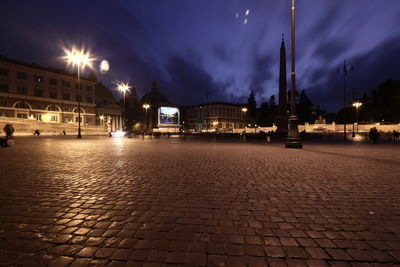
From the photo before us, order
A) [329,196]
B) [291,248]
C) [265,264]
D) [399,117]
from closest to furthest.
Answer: [265,264] → [291,248] → [329,196] → [399,117]

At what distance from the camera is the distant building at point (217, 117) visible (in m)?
116

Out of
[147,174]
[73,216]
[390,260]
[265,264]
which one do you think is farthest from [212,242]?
[147,174]

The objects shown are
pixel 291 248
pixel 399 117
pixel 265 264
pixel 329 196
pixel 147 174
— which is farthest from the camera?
pixel 399 117

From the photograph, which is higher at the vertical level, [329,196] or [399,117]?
[399,117]

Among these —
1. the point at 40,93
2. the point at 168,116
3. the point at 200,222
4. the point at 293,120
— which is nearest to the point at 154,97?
the point at 168,116

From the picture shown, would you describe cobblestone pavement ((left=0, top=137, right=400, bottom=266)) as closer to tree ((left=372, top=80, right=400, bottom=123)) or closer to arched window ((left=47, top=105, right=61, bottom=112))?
tree ((left=372, top=80, right=400, bottom=123))

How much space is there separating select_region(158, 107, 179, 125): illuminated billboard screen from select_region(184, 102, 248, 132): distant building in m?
16.4

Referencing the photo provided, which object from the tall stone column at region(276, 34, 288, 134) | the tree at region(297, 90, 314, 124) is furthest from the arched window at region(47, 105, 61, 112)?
the tree at region(297, 90, 314, 124)

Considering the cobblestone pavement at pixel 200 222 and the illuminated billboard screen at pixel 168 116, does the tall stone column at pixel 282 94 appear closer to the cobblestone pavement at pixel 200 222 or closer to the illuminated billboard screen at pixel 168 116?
the cobblestone pavement at pixel 200 222

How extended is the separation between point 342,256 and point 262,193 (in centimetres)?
239

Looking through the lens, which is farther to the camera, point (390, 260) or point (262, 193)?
point (262, 193)

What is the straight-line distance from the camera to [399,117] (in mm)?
53188

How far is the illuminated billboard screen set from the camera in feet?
330

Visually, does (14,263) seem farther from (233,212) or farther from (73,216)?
(233,212)
